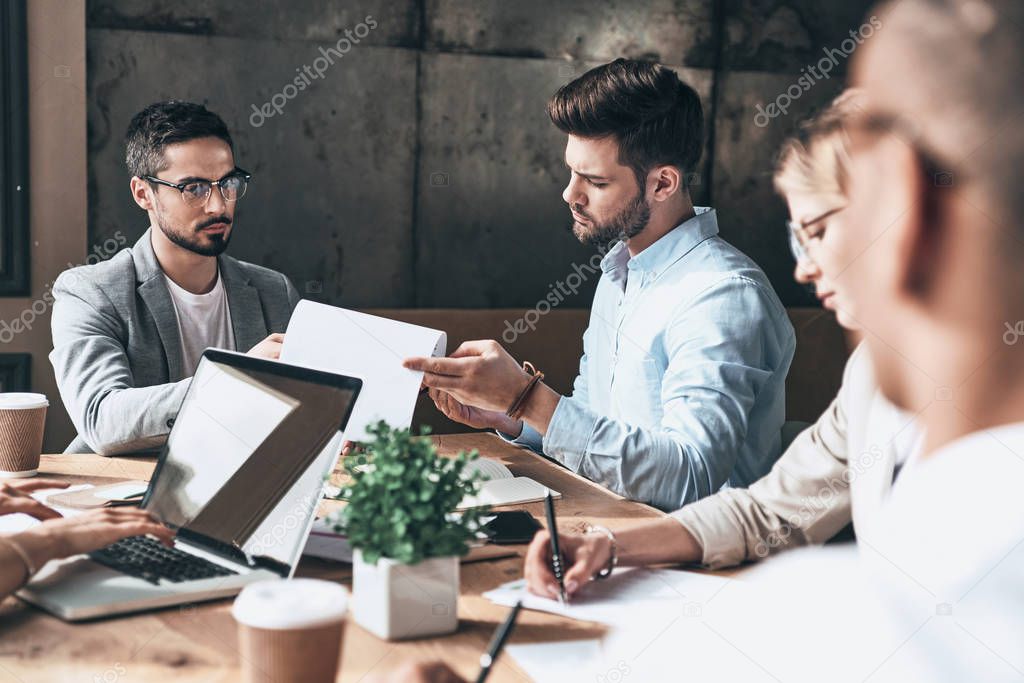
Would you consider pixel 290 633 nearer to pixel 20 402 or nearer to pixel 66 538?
pixel 66 538

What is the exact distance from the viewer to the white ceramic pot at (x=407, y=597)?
108 cm

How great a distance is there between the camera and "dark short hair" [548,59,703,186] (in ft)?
7.55

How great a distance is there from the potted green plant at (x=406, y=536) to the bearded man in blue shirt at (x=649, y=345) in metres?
0.66

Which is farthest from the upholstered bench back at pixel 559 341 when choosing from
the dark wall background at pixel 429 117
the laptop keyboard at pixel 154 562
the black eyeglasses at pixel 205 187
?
the laptop keyboard at pixel 154 562

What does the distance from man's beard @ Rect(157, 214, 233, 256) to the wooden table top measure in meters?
1.46

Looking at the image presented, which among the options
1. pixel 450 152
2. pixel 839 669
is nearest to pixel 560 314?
pixel 450 152

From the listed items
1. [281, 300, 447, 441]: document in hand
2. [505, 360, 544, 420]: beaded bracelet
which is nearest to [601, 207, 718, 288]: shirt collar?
[505, 360, 544, 420]: beaded bracelet

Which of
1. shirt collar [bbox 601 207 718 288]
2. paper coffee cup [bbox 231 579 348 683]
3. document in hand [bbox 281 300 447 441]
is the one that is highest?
shirt collar [bbox 601 207 718 288]

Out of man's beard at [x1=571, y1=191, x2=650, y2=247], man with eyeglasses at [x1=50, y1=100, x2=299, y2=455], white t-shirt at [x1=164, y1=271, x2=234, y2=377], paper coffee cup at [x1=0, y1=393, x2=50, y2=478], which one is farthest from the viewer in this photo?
white t-shirt at [x1=164, y1=271, x2=234, y2=377]

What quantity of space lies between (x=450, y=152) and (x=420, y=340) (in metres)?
2.36

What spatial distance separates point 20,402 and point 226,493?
73 cm

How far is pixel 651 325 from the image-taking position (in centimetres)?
219

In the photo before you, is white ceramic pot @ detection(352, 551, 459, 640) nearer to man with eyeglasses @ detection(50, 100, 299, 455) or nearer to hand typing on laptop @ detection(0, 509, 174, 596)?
hand typing on laptop @ detection(0, 509, 174, 596)

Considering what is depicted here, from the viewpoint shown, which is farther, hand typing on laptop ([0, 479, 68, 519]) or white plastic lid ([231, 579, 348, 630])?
hand typing on laptop ([0, 479, 68, 519])
